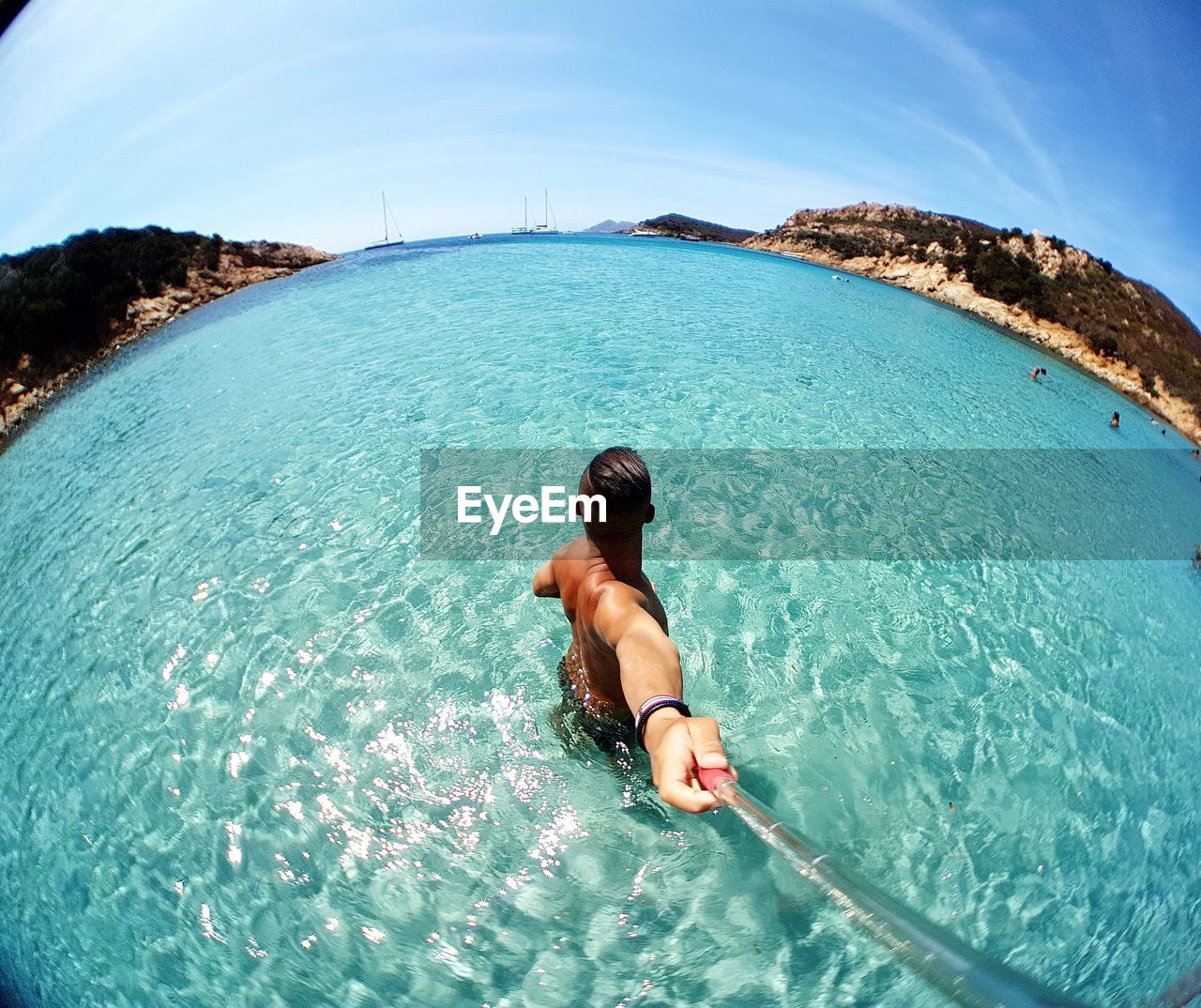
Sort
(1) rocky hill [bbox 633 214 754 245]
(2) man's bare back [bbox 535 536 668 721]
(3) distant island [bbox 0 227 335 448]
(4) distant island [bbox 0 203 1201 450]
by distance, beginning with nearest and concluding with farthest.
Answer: (2) man's bare back [bbox 535 536 668 721] → (3) distant island [bbox 0 227 335 448] → (4) distant island [bbox 0 203 1201 450] → (1) rocky hill [bbox 633 214 754 245]

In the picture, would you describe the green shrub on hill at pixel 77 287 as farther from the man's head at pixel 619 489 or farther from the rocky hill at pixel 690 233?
the rocky hill at pixel 690 233

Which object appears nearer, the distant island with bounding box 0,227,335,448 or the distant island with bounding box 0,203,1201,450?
the distant island with bounding box 0,227,335,448

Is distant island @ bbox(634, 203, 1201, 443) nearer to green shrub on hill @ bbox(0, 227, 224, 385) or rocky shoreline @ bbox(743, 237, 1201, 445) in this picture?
rocky shoreline @ bbox(743, 237, 1201, 445)

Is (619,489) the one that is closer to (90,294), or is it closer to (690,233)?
(90,294)

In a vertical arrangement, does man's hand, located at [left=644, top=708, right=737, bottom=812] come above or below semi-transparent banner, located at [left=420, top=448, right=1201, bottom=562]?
below

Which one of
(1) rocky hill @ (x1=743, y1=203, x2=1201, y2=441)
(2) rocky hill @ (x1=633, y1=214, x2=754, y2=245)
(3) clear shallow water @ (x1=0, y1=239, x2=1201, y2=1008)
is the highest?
(2) rocky hill @ (x1=633, y1=214, x2=754, y2=245)

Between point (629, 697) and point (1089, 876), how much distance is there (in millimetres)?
4116

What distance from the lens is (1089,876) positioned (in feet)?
11.6

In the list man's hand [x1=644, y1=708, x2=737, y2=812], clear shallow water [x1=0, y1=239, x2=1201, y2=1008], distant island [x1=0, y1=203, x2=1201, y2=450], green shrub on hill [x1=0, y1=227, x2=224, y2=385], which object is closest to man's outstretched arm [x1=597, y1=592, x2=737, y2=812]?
man's hand [x1=644, y1=708, x2=737, y2=812]

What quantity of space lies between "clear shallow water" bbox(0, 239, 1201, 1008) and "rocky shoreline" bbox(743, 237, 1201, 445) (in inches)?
758

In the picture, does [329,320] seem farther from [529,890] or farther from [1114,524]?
[1114,524]

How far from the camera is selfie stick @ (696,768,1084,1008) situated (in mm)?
1220

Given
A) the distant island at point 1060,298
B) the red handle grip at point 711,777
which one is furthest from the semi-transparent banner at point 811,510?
the distant island at point 1060,298

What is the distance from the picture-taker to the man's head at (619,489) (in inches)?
90.0
